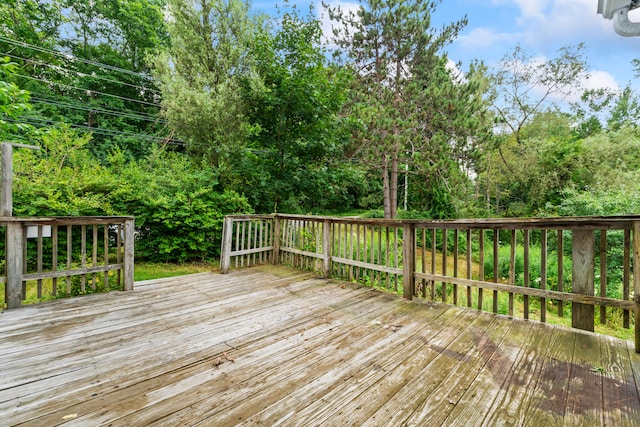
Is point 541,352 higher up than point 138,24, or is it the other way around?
point 138,24

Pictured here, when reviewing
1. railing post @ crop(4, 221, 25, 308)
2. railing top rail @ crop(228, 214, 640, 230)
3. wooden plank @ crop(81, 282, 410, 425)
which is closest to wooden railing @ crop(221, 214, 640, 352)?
railing top rail @ crop(228, 214, 640, 230)

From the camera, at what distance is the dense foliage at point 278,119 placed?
538cm

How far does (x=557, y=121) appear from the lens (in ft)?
48.6

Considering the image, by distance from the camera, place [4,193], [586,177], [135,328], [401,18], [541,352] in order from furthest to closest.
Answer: [586,177]
[401,18]
[4,193]
[135,328]
[541,352]

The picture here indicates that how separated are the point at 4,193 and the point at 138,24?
13425mm

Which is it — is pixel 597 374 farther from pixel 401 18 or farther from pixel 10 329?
pixel 401 18

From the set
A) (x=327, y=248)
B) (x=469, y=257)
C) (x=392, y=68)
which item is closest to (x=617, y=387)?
(x=469, y=257)

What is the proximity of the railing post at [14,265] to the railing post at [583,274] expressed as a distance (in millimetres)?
5028

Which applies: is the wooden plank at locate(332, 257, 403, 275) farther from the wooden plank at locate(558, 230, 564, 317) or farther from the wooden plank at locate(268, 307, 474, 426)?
the wooden plank at locate(558, 230, 564, 317)

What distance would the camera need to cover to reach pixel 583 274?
2.26 metres

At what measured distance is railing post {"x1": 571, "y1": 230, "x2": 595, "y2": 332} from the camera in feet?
7.28

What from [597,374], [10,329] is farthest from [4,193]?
[597,374]

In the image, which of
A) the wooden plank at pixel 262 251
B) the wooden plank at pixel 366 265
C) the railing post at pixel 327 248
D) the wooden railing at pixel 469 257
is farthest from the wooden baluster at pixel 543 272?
the wooden plank at pixel 262 251

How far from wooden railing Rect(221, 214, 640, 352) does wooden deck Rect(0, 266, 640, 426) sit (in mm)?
288
